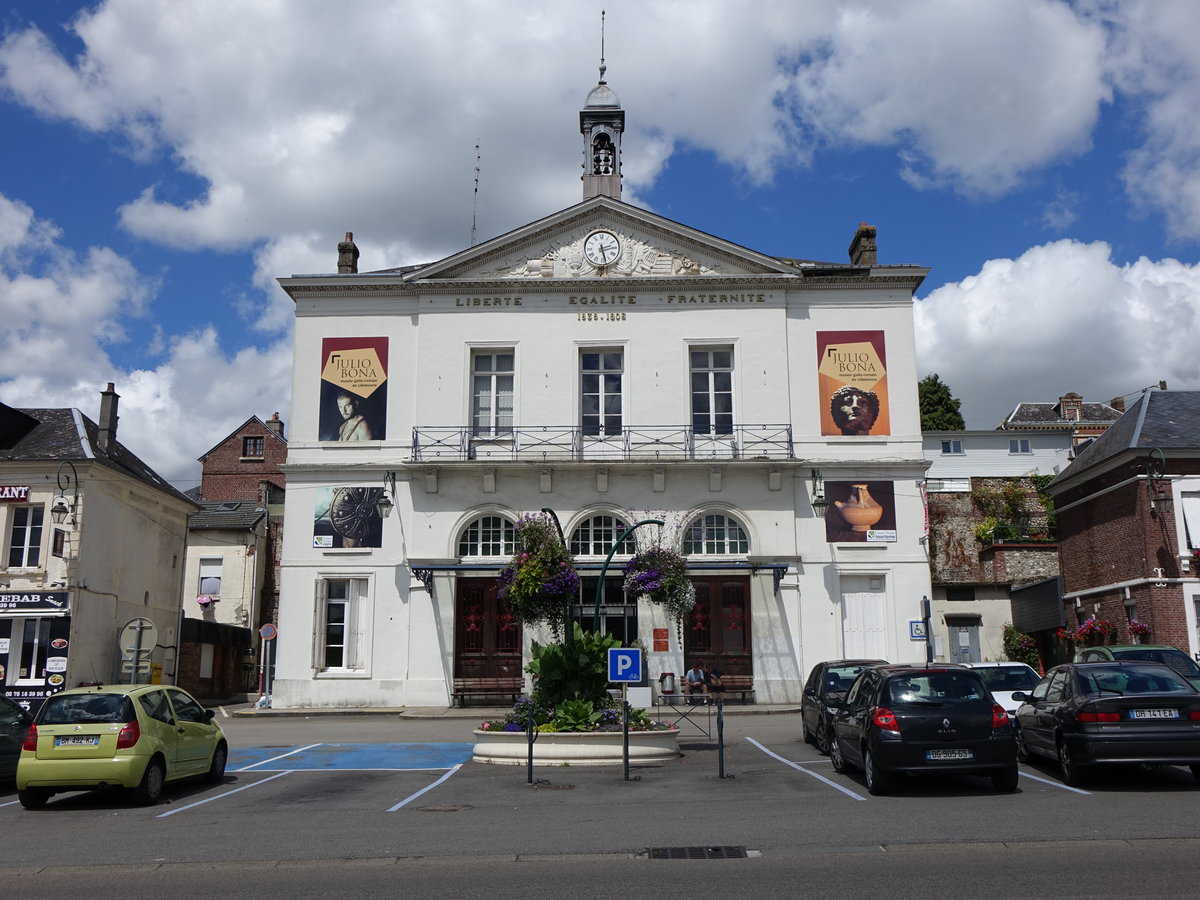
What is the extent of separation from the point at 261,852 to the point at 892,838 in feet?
18.5

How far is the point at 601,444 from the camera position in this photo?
93.9 feet

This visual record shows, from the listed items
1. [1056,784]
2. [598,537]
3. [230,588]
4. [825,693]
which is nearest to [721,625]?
[598,537]

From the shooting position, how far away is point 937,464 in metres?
48.6

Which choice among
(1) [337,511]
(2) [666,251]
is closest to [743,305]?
(2) [666,251]

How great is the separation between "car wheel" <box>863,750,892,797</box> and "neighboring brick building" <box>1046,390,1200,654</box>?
52.9 ft

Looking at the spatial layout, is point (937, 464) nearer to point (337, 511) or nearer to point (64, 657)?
point (337, 511)

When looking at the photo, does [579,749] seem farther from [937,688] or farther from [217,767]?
[937,688]

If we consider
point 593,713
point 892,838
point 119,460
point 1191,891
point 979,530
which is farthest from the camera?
point 979,530

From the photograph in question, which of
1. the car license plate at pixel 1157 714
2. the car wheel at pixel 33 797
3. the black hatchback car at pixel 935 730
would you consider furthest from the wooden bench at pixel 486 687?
the car license plate at pixel 1157 714

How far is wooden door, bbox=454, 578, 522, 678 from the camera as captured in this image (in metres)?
27.7

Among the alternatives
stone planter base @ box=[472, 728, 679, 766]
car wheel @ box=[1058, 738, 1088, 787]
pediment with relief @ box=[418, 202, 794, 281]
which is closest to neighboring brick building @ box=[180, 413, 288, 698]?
pediment with relief @ box=[418, 202, 794, 281]

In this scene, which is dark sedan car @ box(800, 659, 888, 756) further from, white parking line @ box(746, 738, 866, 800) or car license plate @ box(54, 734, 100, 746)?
car license plate @ box(54, 734, 100, 746)

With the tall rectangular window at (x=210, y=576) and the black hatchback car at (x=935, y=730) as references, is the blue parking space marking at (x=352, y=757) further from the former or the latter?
the tall rectangular window at (x=210, y=576)

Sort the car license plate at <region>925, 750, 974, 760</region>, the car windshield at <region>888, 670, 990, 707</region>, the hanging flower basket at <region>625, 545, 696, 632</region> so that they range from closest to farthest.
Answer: the car license plate at <region>925, 750, 974, 760</region>, the car windshield at <region>888, 670, 990, 707</region>, the hanging flower basket at <region>625, 545, 696, 632</region>
